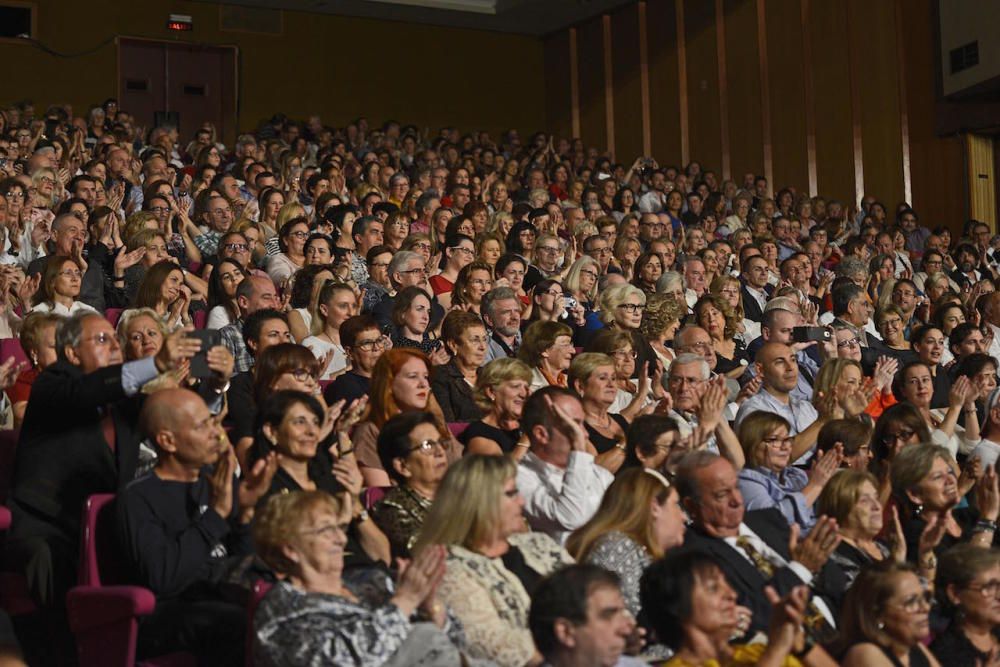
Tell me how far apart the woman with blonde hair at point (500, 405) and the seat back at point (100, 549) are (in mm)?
977

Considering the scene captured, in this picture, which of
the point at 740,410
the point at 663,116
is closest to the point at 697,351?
the point at 740,410

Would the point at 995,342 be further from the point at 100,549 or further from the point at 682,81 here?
the point at 682,81

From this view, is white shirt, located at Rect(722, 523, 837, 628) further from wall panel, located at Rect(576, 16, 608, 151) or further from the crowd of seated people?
wall panel, located at Rect(576, 16, 608, 151)

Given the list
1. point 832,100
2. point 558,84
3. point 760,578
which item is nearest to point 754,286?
point 760,578

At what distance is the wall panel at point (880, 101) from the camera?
32.9ft

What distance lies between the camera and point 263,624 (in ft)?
6.76

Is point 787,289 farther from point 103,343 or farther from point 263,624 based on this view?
point 263,624

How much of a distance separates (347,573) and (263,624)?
0.30 m

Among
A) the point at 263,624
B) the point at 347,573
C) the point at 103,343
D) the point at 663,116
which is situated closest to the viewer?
the point at 263,624

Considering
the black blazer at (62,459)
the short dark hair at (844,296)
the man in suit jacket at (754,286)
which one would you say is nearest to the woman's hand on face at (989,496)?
the black blazer at (62,459)

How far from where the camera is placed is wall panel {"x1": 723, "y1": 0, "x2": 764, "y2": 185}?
10906 mm

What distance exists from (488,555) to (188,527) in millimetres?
555

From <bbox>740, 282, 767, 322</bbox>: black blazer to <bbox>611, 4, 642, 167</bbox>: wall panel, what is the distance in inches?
239

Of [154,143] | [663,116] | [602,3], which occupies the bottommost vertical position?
→ [154,143]
